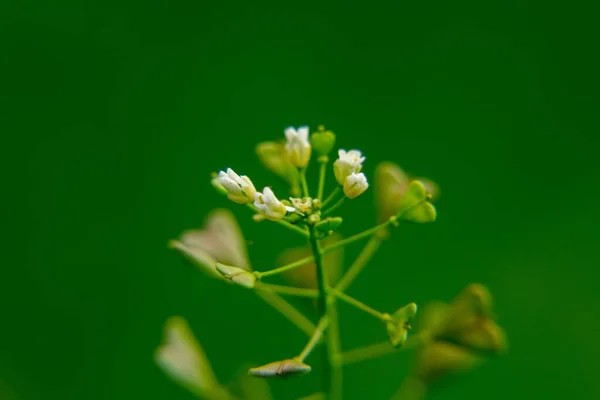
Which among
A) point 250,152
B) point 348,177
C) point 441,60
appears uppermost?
point 441,60

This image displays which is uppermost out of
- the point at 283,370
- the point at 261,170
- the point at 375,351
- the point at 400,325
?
the point at 261,170

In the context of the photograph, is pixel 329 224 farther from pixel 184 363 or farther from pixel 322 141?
pixel 184 363

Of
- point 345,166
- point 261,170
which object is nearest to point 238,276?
point 345,166

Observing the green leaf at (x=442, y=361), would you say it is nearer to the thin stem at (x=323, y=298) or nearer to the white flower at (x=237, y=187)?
the thin stem at (x=323, y=298)

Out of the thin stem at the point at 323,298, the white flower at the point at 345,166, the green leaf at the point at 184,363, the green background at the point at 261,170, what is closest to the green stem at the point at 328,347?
the thin stem at the point at 323,298

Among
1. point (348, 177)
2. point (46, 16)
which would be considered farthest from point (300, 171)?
point (46, 16)

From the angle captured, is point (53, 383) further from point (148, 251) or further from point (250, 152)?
point (250, 152)
